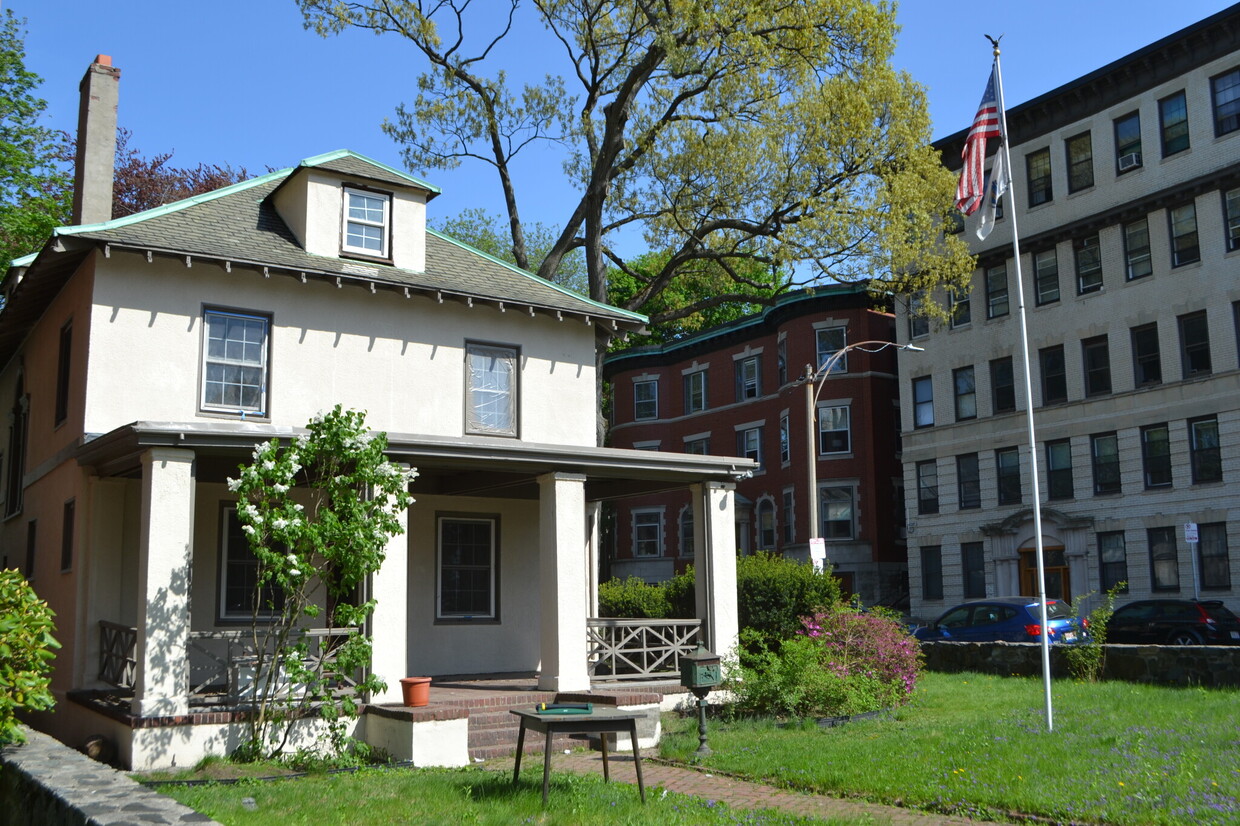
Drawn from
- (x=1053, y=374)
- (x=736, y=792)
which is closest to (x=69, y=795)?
(x=736, y=792)

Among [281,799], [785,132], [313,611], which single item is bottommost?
[281,799]

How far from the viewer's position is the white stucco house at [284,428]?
14.6 metres

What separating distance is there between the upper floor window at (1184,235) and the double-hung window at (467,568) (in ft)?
78.4

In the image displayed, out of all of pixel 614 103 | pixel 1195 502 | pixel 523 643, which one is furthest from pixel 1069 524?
pixel 523 643

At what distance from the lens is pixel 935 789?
35.6 ft

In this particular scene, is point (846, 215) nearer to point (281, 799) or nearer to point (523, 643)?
point (523, 643)

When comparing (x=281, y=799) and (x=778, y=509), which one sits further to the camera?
(x=778, y=509)

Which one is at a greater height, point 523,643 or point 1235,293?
point 1235,293

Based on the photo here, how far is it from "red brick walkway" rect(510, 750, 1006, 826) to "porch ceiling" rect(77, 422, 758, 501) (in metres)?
4.33

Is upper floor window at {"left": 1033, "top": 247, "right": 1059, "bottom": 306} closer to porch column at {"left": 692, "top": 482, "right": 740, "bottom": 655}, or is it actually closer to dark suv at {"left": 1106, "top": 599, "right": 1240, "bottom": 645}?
dark suv at {"left": 1106, "top": 599, "right": 1240, "bottom": 645}

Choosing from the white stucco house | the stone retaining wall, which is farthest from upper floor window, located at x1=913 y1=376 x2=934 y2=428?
the stone retaining wall

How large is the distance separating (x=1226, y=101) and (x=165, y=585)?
31.6 meters

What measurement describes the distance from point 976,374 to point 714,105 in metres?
16.5

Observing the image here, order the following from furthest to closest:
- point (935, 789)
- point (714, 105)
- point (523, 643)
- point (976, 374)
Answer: point (976, 374), point (714, 105), point (523, 643), point (935, 789)
